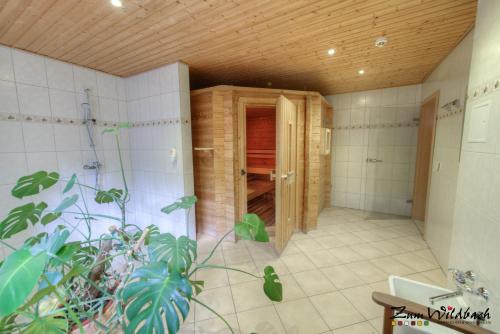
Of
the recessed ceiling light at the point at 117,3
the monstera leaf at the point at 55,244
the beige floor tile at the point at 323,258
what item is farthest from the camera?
the beige floor tile at the point at 323,258

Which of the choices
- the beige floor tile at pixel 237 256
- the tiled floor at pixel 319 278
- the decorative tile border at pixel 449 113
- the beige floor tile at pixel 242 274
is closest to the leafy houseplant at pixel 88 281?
the tiled floor at pixel 319 278

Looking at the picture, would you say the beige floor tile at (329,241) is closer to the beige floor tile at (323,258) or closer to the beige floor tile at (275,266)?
the beige floor tile at (323,258)

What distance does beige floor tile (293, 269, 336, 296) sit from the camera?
1.82 m

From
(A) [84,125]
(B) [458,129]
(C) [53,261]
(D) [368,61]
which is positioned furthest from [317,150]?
(A) [84,125]

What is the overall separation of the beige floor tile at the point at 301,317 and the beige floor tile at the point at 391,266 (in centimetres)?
102

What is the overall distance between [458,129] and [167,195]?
3.28 meters

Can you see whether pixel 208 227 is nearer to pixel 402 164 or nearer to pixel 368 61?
pixel 368 61

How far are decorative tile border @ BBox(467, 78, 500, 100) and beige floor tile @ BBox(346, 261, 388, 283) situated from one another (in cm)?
172

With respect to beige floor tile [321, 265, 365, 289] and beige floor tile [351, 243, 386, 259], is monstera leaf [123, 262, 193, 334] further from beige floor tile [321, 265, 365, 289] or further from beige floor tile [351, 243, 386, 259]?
beige floor tile [351, 243, 386, 259]

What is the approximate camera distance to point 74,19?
5.04 ft

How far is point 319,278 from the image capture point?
198 cm

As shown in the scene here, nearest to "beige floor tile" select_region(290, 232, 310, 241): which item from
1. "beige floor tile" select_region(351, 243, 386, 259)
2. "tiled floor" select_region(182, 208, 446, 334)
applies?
"tiled floor" select_region(182, 208, 446, 334)

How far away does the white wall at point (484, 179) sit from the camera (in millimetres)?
915

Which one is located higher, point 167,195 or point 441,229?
point 167,195
